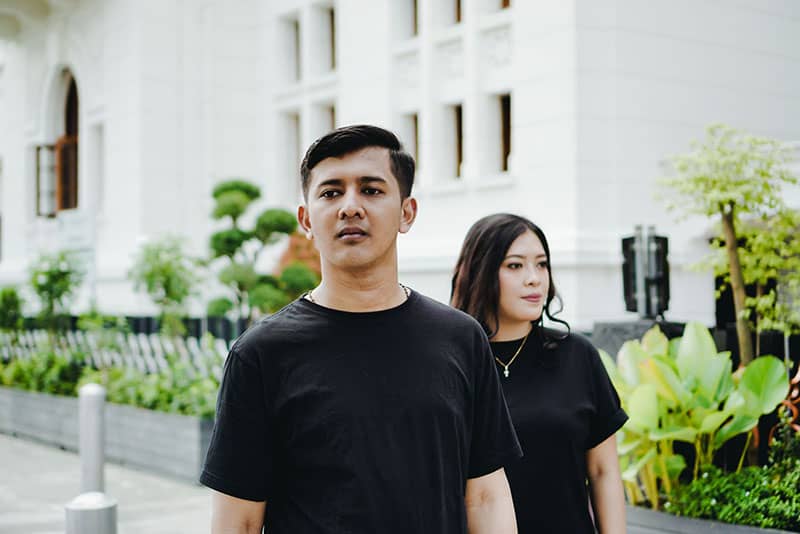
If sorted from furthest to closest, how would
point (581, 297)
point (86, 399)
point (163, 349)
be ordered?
point (581, 297)
point (163, 349)
point (86, 399)

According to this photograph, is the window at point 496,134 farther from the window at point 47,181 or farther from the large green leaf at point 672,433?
the window at point 47,181

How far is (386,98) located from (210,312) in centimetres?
474

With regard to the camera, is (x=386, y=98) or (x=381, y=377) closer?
(x=381, y=377)

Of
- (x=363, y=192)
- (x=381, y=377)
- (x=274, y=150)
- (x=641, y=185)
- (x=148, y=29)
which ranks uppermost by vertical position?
(x=148, y=29)

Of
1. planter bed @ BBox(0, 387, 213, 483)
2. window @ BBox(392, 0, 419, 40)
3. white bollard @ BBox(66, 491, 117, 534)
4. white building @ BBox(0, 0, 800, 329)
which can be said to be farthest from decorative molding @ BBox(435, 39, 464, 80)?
white bollard @ BBox(66, 491, 117, 534)

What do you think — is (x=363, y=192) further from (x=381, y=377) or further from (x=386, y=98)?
(x=386, y=98)

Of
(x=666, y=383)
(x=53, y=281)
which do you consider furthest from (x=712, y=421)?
(x=53, y=281)

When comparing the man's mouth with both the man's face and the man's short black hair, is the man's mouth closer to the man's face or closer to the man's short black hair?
the man's face

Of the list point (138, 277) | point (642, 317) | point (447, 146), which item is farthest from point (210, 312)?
A: point (642, 317)

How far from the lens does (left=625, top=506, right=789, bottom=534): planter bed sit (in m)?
4.40

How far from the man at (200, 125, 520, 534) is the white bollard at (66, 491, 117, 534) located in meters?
2.51

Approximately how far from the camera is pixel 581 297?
12555 millimetres

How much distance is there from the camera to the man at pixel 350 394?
193 cm

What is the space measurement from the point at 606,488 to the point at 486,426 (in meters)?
0.98
